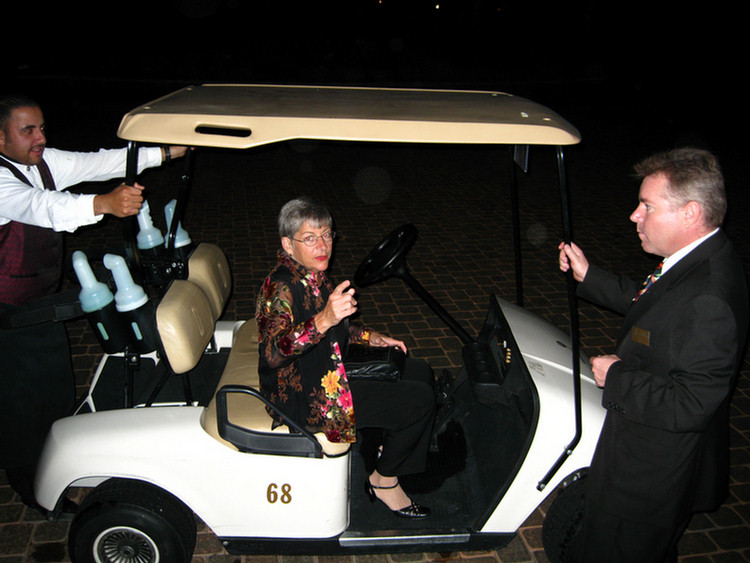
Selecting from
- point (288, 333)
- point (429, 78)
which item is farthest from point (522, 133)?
point (429, 78)

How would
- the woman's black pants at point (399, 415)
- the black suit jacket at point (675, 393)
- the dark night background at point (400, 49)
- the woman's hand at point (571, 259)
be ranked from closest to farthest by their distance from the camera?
the black suit jacket at point (675, 393), the woman's hand at point (571, 259), the woman's black pants at point (399, 415), the dark night background at point (400, 49)

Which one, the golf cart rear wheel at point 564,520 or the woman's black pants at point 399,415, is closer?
the golf cart rear wheel at point 564,520

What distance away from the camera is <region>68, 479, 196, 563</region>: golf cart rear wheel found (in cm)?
225

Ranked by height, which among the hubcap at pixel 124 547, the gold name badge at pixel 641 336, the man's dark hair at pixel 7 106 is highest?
the man's dark hair at pixel 7 106

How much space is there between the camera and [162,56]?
22.3m

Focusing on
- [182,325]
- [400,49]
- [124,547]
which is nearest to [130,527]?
[124,547]

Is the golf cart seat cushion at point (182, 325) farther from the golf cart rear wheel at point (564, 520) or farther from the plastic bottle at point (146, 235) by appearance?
the golf cart rear wheel at point (564, 520)

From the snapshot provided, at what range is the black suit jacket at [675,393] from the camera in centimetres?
180

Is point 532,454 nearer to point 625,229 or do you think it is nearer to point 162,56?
point 625,229

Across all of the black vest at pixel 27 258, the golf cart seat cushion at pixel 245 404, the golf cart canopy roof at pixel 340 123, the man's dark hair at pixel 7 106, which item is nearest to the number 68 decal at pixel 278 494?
the golf cart seat cushion at pixel 245 404

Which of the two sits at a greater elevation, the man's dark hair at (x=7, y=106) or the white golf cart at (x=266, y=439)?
the man's dark hair at (x=7, y=106)

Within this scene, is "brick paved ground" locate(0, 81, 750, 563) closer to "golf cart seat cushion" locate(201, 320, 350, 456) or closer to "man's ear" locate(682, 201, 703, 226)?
"golf cart seat cushion" locate(201, 320, 350, 456)

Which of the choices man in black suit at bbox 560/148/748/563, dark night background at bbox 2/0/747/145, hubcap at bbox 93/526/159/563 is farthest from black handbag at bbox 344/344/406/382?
dark night background at bbox 2/0/747/145

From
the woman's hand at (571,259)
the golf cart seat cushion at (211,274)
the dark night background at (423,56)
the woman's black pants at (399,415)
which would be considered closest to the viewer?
the woman's hand at (571,259)
